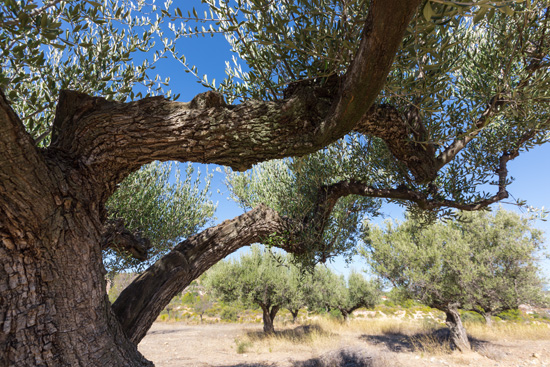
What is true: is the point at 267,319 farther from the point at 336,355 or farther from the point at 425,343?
the point at 425,343

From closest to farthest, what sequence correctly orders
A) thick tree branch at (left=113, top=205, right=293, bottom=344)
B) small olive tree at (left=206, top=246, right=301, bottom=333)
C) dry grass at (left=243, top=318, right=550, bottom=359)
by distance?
thick tree branch at (left=113, top=205, right=293, bottom=344) < dry grass at (left=243, top=318, right=550, bottom=359) < small olive tree at (left=206, top=246, right=301, bottom=333)

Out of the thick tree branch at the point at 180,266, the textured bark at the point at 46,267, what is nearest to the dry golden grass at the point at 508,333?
the thick tree branch at the point at 180,266

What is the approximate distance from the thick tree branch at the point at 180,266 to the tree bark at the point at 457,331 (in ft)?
47.2

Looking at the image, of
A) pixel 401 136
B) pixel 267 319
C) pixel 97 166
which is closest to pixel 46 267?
pixel 97 166

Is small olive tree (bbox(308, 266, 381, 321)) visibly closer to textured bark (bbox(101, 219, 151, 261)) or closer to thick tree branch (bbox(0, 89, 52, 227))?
textured bark (bbox(101, 219, 151, 261))

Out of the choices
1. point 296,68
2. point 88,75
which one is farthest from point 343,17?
point 88,75

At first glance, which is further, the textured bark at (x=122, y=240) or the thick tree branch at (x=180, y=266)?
the textured bark at (x=122, y=240)

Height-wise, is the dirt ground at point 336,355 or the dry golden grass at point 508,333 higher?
the dirt ground at point 336,355

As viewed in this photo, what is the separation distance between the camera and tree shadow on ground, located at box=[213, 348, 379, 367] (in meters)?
12.3

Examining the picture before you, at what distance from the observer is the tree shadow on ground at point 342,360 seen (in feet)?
40.2

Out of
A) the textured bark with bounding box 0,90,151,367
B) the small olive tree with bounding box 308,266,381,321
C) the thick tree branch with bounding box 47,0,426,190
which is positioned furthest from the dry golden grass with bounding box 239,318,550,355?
the textured bark with bounding box 0,90,151,367

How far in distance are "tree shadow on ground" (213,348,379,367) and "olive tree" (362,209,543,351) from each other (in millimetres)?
4570

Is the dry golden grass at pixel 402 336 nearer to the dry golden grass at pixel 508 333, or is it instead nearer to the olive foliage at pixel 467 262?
the dry golden grass at pixel 508 333

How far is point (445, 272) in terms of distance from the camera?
16.0 metres
